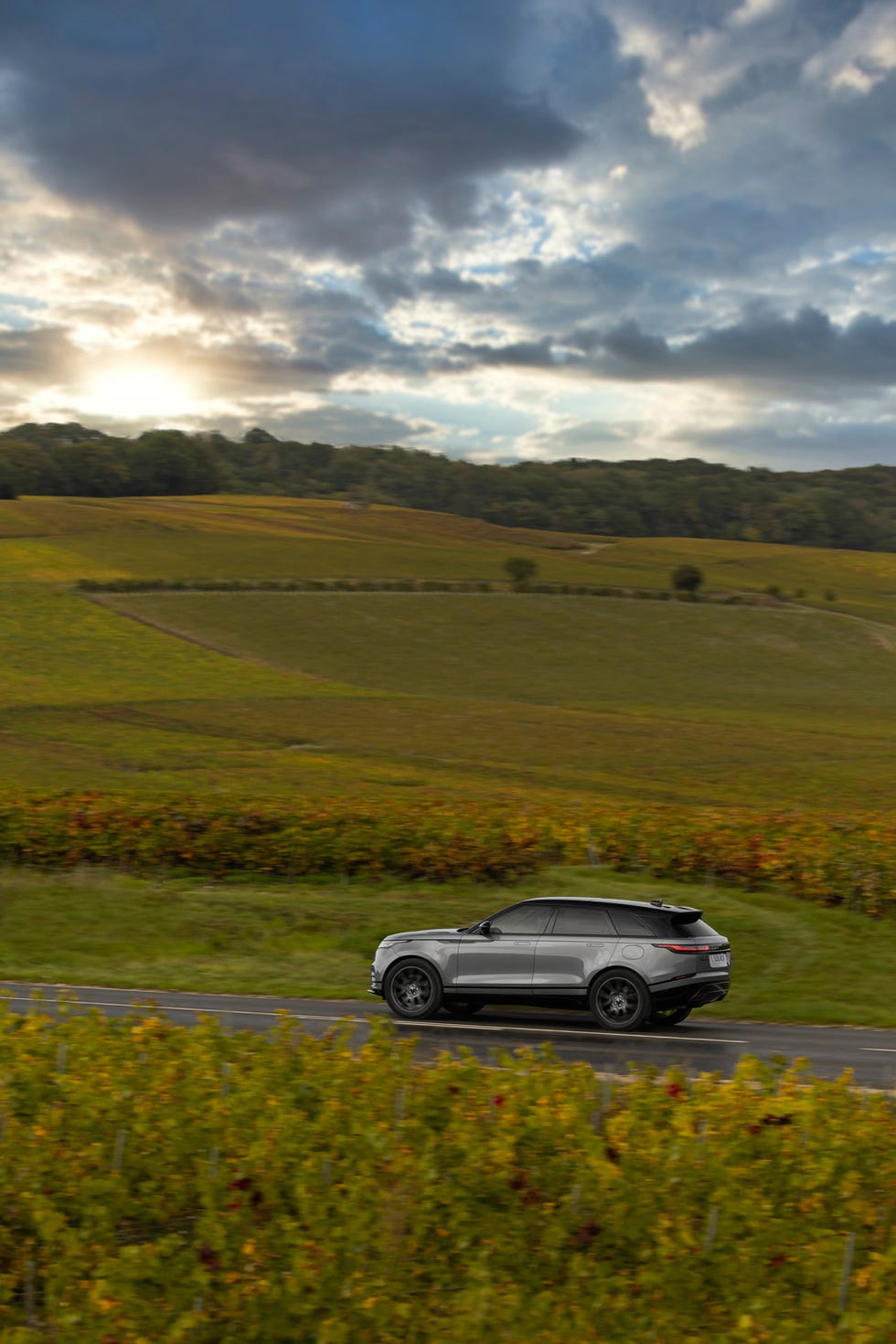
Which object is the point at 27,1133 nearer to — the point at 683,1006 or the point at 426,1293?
the point at 426,1293

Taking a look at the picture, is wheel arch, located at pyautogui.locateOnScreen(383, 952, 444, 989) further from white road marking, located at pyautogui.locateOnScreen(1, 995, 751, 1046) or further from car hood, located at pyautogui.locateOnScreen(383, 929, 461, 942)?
white road marking, located at pyautogui.locateOnScreen(1, 995, 751, 1046)

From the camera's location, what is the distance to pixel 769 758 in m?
51.0

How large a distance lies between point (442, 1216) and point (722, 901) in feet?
52.5

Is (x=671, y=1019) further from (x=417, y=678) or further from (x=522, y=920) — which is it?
(x=417, y=678)

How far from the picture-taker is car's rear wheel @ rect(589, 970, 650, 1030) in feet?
57.3

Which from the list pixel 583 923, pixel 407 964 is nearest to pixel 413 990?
pixel 407 964

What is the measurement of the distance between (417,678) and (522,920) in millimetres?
52174

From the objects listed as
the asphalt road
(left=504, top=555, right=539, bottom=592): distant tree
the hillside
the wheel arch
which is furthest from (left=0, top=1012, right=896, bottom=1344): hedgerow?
(left=504, top=555, right=539, bottom=592): distant tree

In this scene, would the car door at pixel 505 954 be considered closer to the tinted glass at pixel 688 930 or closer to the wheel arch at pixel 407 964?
the wheel arch at pixel 407 964

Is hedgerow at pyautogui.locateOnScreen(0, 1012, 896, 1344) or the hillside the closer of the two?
A: hedgerow at pyautogui.locateOnScreen(0, 1012, 896, 1344)

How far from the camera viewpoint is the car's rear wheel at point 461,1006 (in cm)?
1839

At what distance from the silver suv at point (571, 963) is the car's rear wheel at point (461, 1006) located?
39mm

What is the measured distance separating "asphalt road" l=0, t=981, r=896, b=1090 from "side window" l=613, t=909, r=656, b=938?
1.26m

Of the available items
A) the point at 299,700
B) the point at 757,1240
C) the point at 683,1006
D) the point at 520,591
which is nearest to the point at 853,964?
the point at 683,1006
